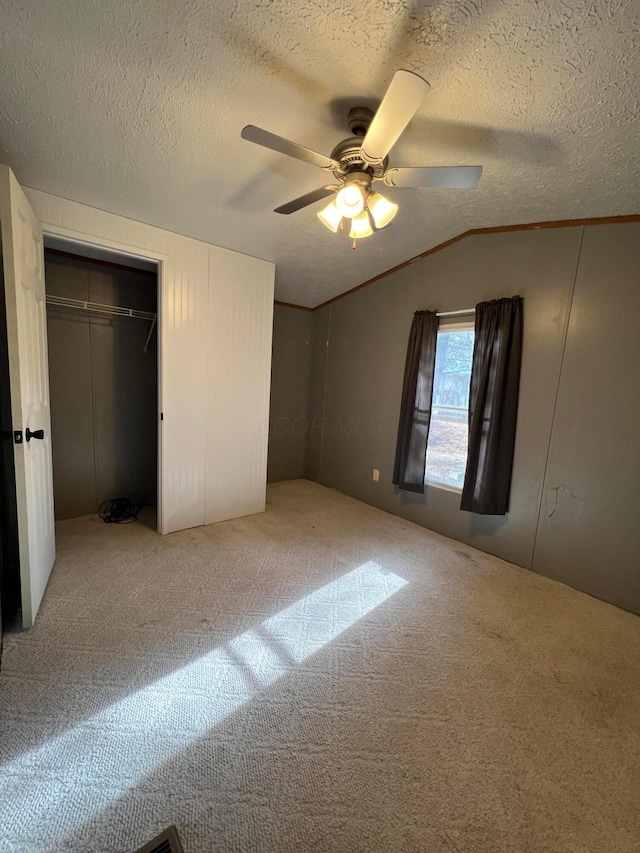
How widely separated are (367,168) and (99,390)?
2.78 m

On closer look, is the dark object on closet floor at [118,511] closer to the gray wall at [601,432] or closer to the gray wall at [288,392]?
the gray wall at [288,392]

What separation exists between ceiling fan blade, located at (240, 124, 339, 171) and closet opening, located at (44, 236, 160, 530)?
1.84 meters

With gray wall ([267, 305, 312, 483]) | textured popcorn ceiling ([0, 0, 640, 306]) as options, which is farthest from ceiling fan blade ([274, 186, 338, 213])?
gray wall ([267, 305, 312, 483])

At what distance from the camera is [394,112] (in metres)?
1.16

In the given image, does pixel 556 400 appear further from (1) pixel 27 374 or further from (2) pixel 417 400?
(1) pixel 27 374

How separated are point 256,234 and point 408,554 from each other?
9.05 ft

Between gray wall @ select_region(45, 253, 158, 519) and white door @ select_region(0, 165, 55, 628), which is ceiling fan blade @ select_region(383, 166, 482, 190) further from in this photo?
gray wall @ select_region(45, 253, 158, 519)

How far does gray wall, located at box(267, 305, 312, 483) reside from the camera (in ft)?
13.7

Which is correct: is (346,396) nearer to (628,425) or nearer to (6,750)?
(628,425)

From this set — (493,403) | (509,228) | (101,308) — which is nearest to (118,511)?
(101,308)

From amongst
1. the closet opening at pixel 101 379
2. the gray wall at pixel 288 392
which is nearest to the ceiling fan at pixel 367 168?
the closet opening at pixel 101 379

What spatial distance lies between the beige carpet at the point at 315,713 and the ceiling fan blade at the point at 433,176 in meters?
2.20

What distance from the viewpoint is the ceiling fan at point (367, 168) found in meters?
1.24

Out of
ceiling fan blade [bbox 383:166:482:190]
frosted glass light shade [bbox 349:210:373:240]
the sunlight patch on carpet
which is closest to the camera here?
the sunlight patch on carpet
